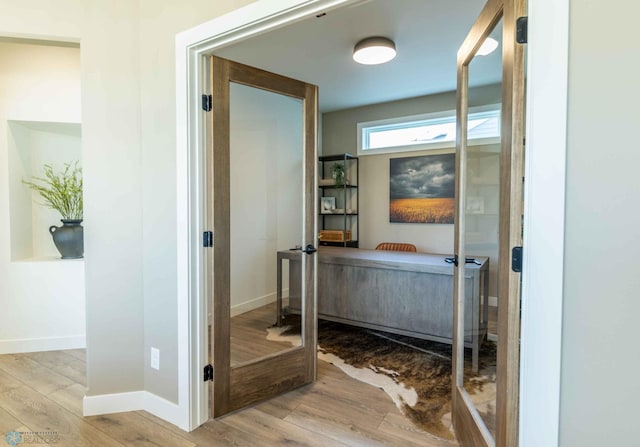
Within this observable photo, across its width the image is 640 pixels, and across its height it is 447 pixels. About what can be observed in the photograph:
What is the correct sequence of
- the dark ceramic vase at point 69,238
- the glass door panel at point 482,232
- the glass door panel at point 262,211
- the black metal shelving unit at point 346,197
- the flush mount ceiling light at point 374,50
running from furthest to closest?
1. the black metal shelving unit at point 346,197
2. the dark ceramic vase at point 69,238
3. the flush mount ceiling light at point 374,50
4. the glass door panel at point 262,211
5. the glass door panel at point 482,232

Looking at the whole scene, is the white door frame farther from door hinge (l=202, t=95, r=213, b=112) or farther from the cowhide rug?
door hinge (l=202, t=95, r=213, b=112)

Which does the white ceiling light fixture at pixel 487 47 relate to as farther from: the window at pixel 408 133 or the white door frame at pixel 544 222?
the window at pixel 408 133

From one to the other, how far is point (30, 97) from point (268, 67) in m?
2.21

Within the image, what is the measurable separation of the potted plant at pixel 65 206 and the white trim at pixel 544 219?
11.7 ft

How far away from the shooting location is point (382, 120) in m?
4.85

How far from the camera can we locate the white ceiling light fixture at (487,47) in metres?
1.46

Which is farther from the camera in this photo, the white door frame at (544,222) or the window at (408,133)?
the window at (408,133)

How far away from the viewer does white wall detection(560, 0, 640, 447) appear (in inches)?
34.9

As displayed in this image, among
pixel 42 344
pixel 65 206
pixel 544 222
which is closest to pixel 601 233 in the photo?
pixel 544 222

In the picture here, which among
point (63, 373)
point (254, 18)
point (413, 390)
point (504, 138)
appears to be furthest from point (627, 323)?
point (63, 373)

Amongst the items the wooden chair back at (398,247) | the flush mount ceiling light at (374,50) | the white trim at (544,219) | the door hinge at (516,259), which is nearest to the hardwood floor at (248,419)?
the white trim at (544,219)

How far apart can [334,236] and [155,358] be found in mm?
3198

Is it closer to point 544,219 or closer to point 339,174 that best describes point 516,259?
point 544,219

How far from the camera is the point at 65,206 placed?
10.2ft
